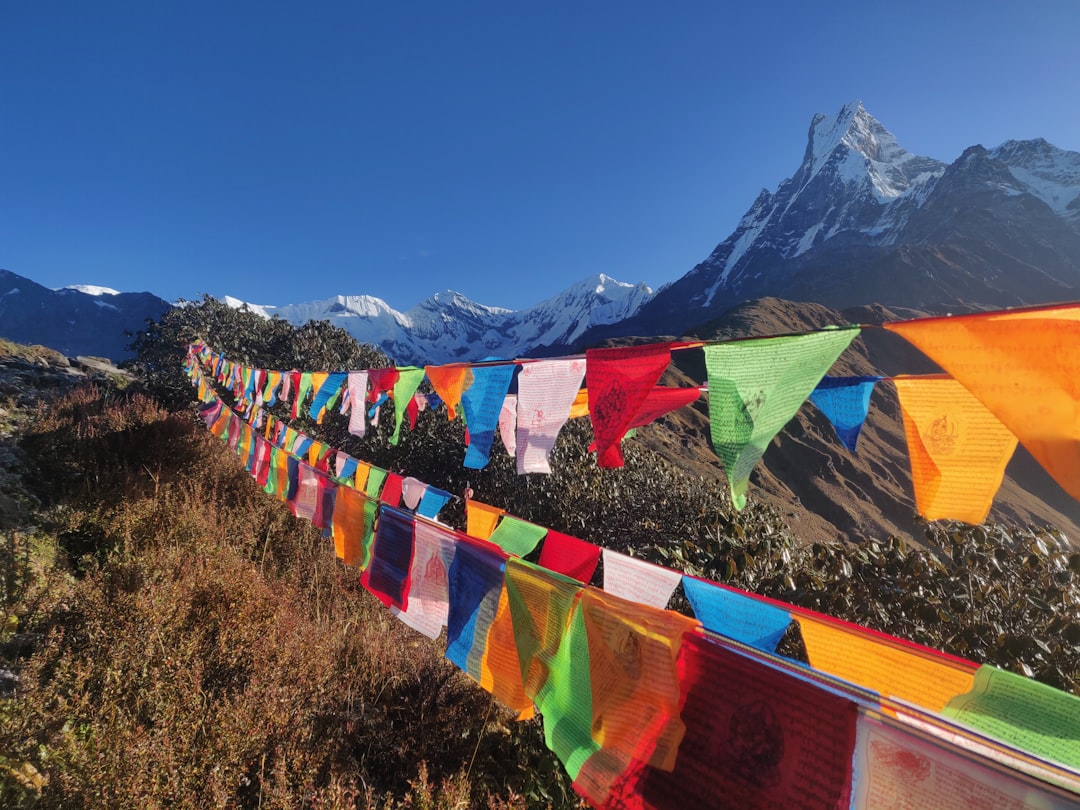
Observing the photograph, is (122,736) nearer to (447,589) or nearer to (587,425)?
(447,589)

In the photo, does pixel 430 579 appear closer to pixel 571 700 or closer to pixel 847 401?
pixel 571 700

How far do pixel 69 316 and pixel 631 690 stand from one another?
150298 millimetres

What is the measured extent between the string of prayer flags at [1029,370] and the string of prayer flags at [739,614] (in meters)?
1.03

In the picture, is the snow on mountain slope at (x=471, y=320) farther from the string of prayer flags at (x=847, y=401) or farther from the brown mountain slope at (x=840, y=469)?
the string of prayer flags at (x=847, y=401)

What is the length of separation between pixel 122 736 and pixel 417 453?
7.79 m

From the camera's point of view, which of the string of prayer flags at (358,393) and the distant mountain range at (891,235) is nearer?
the string of prayer flags at (358,393)

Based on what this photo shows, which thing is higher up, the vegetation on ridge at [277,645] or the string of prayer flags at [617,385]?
the string of prayer flags at [617,385]

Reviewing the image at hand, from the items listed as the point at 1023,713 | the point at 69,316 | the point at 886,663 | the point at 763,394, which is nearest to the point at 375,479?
the point at 763,394

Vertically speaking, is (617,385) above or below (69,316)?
below

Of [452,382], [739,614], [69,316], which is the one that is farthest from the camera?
[69,316]

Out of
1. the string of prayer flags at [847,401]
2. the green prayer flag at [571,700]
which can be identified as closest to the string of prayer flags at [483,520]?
the green prayer flag at [571,700]

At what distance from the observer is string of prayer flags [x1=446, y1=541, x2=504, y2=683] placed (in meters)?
2.29

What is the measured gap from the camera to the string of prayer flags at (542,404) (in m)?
2.98

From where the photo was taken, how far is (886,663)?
1.79m
